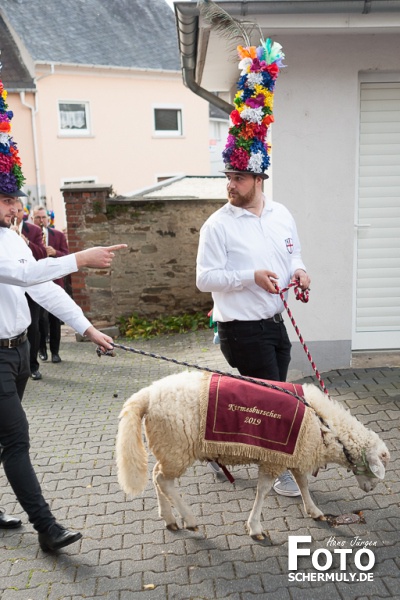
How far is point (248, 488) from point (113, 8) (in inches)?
1180

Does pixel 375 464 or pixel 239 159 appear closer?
pixel 375 464

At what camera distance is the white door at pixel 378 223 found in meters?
6.40

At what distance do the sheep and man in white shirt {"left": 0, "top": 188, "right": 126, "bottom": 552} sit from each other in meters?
0.48

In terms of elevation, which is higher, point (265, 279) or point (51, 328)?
point (265, 279)

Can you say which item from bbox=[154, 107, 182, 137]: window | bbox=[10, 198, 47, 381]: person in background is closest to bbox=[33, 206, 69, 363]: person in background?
bbox=[10, 198, 47, 381]: person in background

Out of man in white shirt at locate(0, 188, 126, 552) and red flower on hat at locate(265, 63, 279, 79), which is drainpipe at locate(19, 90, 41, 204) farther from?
man in white shirt at locate(0, 188, 126, 552)

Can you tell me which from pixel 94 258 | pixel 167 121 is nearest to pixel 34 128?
pixel 167 121

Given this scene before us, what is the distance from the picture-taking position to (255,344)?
161 inches

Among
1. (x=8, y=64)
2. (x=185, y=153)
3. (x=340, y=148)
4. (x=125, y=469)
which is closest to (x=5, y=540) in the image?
(x=125, y=469)

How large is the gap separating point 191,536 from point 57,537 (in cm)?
84

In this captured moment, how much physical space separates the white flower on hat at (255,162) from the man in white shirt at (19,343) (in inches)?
43.6

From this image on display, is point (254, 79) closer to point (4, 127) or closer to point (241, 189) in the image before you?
point (241, 189)

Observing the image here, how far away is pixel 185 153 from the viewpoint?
2834 cm

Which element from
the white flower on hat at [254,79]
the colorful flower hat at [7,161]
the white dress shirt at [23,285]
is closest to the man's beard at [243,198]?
the white flower on hat at [254,79]
